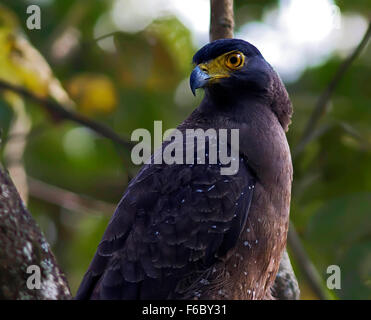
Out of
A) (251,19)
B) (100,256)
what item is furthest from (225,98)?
(251,19)

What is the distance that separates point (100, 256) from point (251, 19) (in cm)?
488

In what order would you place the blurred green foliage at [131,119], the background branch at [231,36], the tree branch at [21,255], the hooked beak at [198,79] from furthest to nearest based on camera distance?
the blurred green foliage at [131,119], the background branch at [231,36], the hooked beak at [198,79], the tree branch at [21,255]

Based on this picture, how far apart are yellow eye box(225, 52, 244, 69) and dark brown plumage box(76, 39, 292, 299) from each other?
48 centimetres

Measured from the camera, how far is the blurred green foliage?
19.2ft

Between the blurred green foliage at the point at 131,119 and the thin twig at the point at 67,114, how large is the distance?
281 millimetres

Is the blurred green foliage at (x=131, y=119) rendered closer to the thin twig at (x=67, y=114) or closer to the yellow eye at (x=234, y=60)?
the thin twig at (x=67, y=114)

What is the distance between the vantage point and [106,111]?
7.80 metres

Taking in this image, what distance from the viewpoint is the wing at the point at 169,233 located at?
4371mm

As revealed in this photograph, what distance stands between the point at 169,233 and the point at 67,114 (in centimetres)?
203

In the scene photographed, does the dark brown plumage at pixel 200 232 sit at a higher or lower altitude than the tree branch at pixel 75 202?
lower

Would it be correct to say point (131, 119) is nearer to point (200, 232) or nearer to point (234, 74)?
point (234, 74)

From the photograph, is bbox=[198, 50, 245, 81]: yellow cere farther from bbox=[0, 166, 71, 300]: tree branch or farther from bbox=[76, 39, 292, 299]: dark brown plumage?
bbox=[0, 166, 71, 300]: tree branch

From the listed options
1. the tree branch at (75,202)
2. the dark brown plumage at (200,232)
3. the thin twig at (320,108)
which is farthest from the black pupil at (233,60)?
the tree branch at (75,202)
